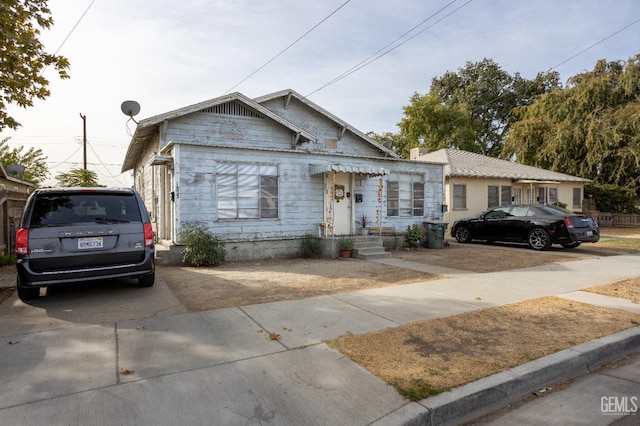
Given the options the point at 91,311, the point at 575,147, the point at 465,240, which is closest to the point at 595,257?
the point at 465,240

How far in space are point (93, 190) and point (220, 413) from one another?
15.0 ft

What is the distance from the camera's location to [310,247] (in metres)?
11.5

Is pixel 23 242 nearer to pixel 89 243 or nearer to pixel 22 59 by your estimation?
pixel 89 243

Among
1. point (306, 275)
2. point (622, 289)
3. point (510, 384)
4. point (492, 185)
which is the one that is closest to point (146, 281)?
point (306, 275)

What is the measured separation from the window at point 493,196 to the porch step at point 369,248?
11422mm

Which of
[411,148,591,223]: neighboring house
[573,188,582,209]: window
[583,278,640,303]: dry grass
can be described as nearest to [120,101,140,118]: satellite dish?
[583,278,640,303]: dry grass

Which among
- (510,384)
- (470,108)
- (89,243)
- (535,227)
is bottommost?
(510,384)

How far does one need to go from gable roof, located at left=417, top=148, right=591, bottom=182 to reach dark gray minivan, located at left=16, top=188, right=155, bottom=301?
16049mm

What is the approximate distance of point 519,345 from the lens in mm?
4215

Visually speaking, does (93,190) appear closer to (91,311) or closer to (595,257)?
(91,311)

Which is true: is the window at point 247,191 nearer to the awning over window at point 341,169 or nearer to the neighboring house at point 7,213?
the awning over window at point 341,169

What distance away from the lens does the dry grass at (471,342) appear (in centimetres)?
347

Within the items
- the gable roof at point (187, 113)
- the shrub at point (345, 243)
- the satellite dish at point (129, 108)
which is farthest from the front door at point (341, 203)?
the satellite dish at point (129, 108)

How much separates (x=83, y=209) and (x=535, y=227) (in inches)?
521
